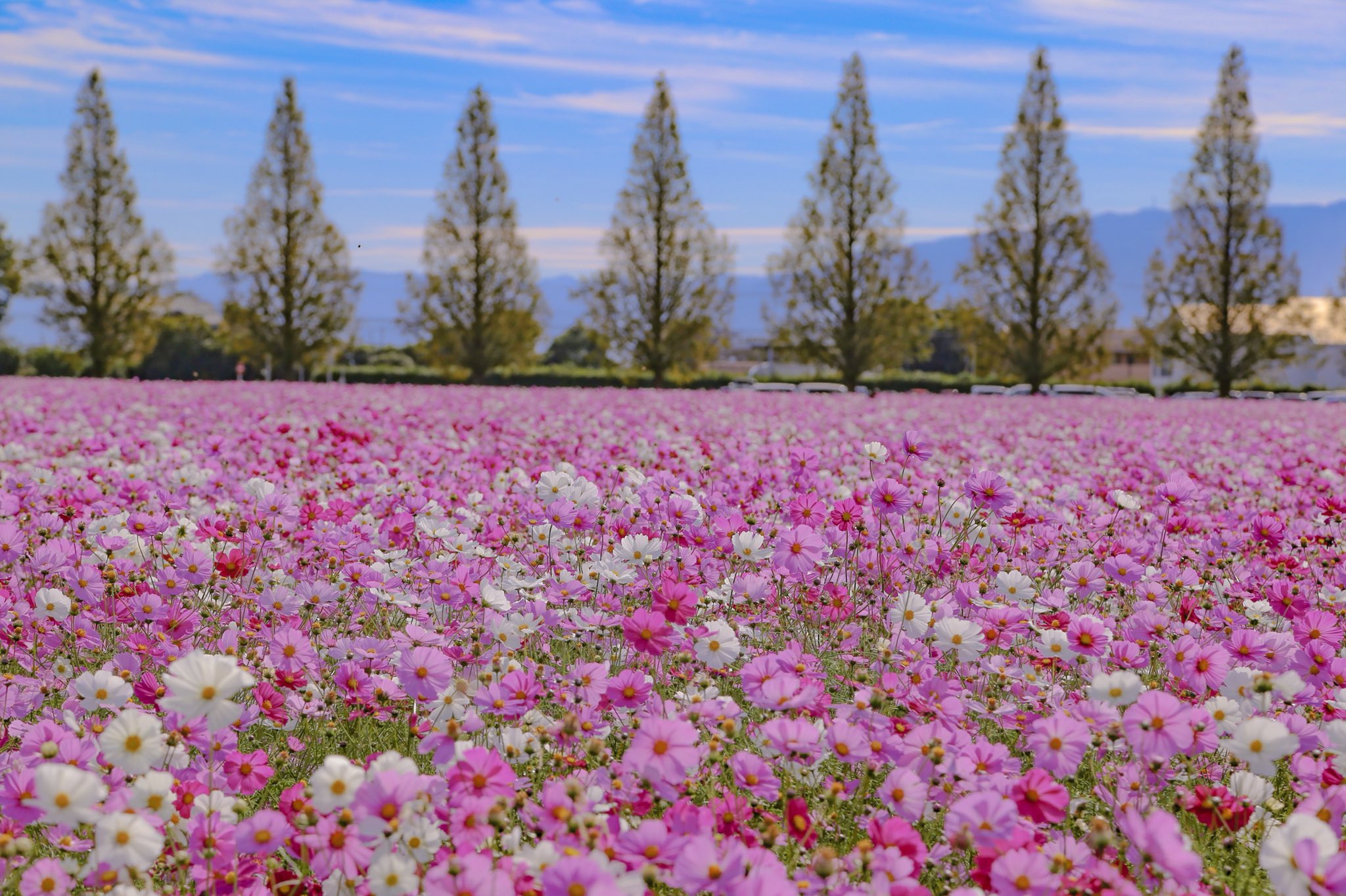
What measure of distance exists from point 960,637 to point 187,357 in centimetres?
5704

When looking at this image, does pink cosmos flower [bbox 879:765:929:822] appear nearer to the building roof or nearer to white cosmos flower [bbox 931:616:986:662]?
white cosmos flower [bbox 931:616:986:662]

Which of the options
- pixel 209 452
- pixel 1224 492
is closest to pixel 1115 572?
pixel 1224 492

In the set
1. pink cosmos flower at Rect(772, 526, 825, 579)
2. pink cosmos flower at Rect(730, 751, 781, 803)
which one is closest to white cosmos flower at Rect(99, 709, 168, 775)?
pink cosmos flower at Rect(730, 751, 781, 803)

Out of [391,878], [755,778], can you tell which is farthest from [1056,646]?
[391,878]

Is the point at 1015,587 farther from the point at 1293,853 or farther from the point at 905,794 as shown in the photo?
the point at 1293,853

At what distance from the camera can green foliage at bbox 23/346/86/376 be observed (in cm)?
4191

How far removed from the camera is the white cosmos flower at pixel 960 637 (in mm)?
2807

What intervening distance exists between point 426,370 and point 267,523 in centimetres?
4275

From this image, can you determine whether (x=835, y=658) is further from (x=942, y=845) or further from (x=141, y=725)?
(x=141, y=725)

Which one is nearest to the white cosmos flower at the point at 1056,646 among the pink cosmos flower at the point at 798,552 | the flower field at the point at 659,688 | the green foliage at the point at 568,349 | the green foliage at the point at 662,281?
the flower field at the point at 659,688

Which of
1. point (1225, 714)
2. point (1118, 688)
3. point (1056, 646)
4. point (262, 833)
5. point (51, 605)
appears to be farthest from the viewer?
point (51, 605)

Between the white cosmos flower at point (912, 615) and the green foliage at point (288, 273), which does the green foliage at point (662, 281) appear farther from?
the white cosmos flower at point (912, 615)

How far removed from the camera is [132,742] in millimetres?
2092

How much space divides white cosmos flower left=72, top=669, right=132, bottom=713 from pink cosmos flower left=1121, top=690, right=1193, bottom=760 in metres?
2.19
